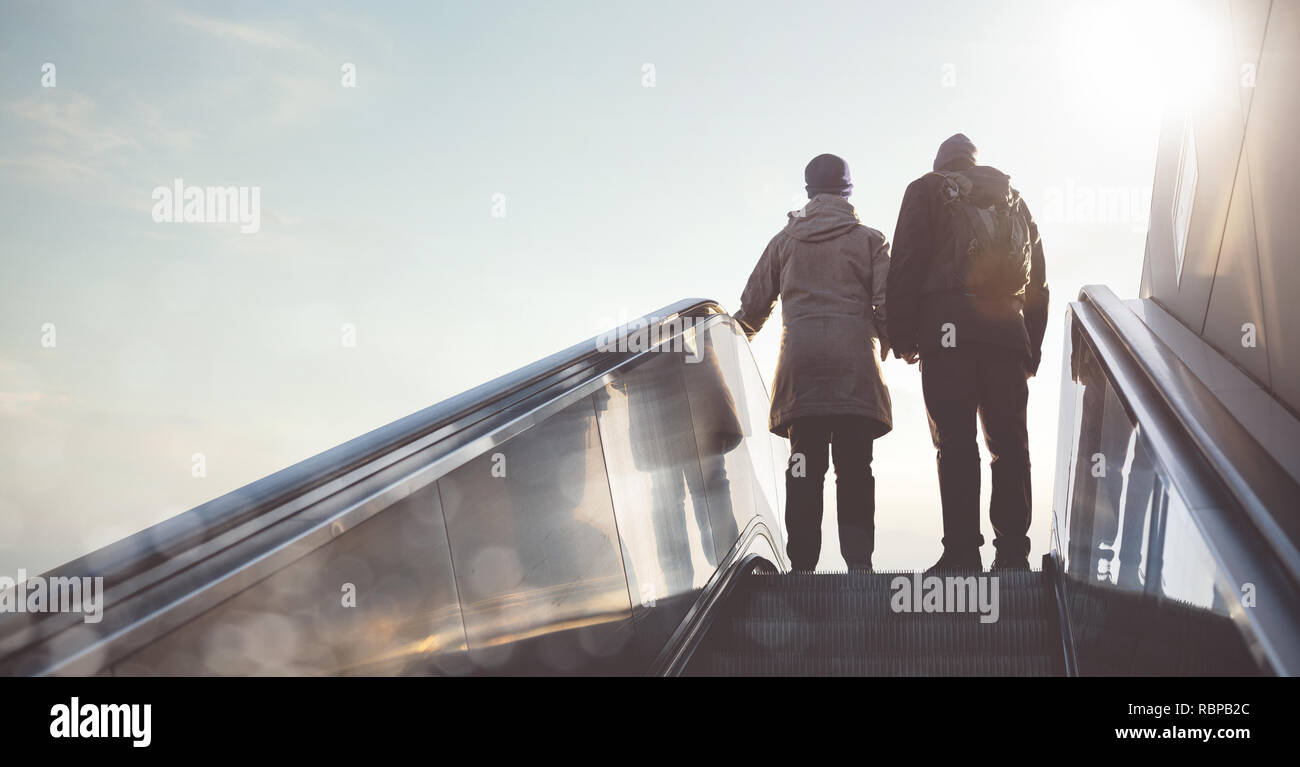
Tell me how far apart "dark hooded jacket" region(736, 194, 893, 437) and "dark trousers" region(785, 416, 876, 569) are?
0.10 metres

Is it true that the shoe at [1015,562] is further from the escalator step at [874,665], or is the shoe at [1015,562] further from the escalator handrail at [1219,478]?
the escalator handrail at [1219,478]

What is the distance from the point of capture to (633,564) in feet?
11.2

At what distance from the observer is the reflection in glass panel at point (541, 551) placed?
236 cm

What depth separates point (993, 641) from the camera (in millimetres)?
3623

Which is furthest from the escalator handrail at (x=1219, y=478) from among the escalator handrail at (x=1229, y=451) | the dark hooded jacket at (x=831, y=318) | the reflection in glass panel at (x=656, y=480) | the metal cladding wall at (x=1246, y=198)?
the dark hooded jacket at (x=831, y=318)

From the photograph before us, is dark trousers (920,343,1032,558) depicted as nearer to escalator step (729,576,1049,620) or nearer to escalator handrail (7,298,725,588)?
escalator step (729,576,1049,620)

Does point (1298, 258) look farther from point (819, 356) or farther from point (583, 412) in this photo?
point (819, 356)

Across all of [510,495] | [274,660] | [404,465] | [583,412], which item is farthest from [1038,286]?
[274,660]

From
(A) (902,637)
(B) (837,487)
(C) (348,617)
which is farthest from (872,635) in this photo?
(C) (348,617)

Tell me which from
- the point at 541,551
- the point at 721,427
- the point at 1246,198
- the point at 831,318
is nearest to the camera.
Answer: the point at 541,551

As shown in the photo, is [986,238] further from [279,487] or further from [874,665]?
[279,487]

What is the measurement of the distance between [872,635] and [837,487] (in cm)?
132
